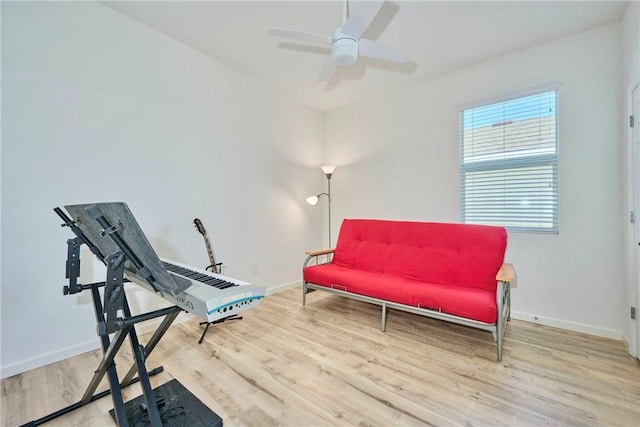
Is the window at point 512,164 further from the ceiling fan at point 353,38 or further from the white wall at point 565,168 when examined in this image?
the ceiling fan at point 353,38

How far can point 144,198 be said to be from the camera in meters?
2.45

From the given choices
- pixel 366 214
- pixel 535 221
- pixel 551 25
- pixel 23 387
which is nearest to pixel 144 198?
pixel 23 387

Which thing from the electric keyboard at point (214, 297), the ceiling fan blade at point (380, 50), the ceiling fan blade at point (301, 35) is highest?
the ceiling fan blade at point (301, 35)

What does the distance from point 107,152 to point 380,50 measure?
7.37 feet

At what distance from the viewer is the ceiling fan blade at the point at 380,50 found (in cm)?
188

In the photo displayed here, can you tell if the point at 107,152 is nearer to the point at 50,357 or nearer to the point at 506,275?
the point at 50,357

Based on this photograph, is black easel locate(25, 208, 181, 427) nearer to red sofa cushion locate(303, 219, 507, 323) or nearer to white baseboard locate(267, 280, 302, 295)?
red sofa cushion locate(303, 219, 507, 323)

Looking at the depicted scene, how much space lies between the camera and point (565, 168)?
2527mm

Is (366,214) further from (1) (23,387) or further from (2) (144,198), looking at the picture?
(1) (23,387)

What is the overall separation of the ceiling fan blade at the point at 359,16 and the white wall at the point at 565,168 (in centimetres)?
189

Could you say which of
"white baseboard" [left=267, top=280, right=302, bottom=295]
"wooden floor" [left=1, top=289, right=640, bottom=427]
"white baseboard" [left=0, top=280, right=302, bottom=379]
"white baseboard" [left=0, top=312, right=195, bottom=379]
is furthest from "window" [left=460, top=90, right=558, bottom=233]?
"white baseboard" [left=0, top=312, right=195, bottom=379]

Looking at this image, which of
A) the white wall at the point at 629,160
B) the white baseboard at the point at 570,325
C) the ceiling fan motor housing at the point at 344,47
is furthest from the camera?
the white baseboard at the point at 570,325

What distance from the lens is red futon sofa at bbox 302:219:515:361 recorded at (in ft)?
6.83

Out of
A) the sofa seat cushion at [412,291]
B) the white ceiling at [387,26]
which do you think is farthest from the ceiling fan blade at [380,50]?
the sofa seat cushion at [412,291]
